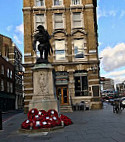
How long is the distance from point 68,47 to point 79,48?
148 cm

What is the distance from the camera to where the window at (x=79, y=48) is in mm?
25031

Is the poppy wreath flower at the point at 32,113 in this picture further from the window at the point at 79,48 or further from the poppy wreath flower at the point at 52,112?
the window at the point at 79,48

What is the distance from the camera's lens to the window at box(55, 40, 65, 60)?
2510 cm

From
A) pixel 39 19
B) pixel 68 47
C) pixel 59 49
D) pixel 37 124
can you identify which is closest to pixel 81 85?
pixel 68 47

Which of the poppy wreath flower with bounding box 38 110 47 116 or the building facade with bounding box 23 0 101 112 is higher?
the building facade with bounding box 23 0 101 112

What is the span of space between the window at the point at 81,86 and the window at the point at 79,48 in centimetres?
298

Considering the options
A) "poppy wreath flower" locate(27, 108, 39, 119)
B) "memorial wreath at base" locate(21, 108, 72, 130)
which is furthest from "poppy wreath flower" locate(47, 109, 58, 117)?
"poppy wreath flower" locate(27, 108, 39, 119)

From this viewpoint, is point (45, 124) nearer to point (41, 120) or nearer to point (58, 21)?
point (41, 120)

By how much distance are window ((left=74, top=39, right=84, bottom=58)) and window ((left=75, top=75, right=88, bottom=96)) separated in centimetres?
298

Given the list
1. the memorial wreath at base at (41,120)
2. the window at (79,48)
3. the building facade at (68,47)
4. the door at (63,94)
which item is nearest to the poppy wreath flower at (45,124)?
the memorial wreath at base at (41,120)

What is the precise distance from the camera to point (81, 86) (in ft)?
79.4

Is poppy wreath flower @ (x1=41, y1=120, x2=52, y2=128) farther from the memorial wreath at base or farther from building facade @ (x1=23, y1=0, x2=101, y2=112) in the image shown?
building facade @ (x1=23, y1=0, x2=101, y2=112)

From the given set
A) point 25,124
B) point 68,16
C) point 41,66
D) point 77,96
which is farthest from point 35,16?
point 25,124

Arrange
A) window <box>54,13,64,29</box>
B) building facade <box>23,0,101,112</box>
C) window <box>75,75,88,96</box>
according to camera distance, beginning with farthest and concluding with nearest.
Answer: window <box>54,13,64,29</box> < window <box>75,75,88,96</box> < building facade <box>23,0,101,112</box>
